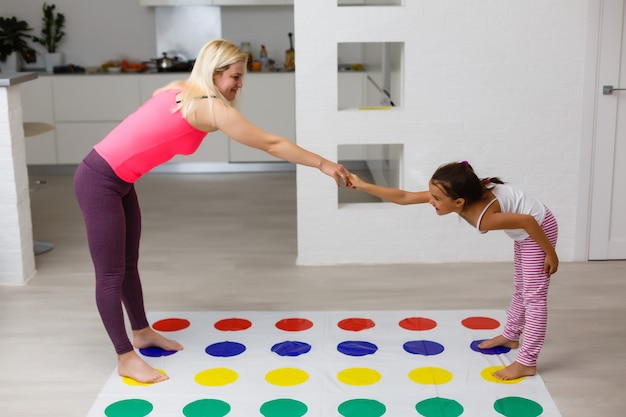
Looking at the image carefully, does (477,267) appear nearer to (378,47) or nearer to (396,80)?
(396,80)

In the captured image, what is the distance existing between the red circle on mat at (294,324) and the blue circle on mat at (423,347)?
44 cm

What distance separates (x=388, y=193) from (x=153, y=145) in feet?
2.67

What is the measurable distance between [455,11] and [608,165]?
109 cm

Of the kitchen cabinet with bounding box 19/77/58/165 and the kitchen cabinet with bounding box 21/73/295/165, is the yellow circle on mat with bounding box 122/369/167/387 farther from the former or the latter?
the kitchen cabinet with bounding box 19/77/58/165

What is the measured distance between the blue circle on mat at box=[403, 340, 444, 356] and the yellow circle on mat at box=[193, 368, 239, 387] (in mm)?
675

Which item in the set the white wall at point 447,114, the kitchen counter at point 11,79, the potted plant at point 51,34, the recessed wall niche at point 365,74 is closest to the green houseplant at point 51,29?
the potted plant at point 51,34

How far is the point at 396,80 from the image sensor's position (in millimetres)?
4484

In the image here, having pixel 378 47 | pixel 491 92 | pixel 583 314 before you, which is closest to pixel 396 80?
pixel 491 92

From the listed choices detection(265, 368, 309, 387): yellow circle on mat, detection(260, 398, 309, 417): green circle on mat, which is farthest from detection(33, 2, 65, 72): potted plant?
detection(260, 398, 309, 417): green circle on mat

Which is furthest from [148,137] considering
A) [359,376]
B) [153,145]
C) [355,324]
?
[355,324]

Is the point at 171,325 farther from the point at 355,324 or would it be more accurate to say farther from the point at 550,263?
the point at 550,263

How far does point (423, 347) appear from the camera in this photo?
119 inches

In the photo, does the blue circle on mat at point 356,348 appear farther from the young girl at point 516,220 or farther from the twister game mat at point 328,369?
the young girl at point 516,220

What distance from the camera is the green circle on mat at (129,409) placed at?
100 inches
